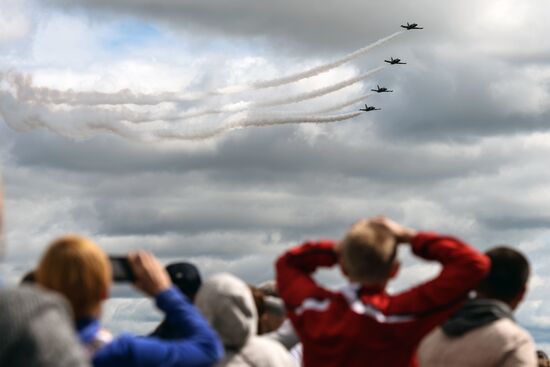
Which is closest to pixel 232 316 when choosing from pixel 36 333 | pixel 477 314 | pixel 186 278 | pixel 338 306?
pixel 338 306

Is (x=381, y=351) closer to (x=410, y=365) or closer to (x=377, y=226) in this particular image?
(x=410, y=365)

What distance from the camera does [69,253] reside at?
554cm

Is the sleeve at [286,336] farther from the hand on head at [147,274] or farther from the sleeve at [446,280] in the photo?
the hand on head at [147,274]

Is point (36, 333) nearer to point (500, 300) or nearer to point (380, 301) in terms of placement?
point (380, 301)

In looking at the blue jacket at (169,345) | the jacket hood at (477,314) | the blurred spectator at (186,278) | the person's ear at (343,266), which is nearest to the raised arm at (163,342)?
the blue jacket at (169,345)

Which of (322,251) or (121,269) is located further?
(322,251)

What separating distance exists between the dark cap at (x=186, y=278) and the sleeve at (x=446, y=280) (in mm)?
3080

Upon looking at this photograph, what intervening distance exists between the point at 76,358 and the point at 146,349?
233 centimetres

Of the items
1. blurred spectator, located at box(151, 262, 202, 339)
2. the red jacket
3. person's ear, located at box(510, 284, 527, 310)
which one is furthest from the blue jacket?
blurred spectator, located at box(151, 262, 202, 339)

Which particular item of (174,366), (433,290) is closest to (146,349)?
(174,366)

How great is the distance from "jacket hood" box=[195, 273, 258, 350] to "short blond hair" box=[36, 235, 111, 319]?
10.8 feet

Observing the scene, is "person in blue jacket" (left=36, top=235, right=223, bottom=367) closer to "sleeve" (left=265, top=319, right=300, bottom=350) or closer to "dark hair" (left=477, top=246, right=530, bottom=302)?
"dark hair" (left=477, top=246, right=530, bottom=302)

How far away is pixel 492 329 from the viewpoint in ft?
28.5

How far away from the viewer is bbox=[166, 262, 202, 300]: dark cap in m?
10.5
